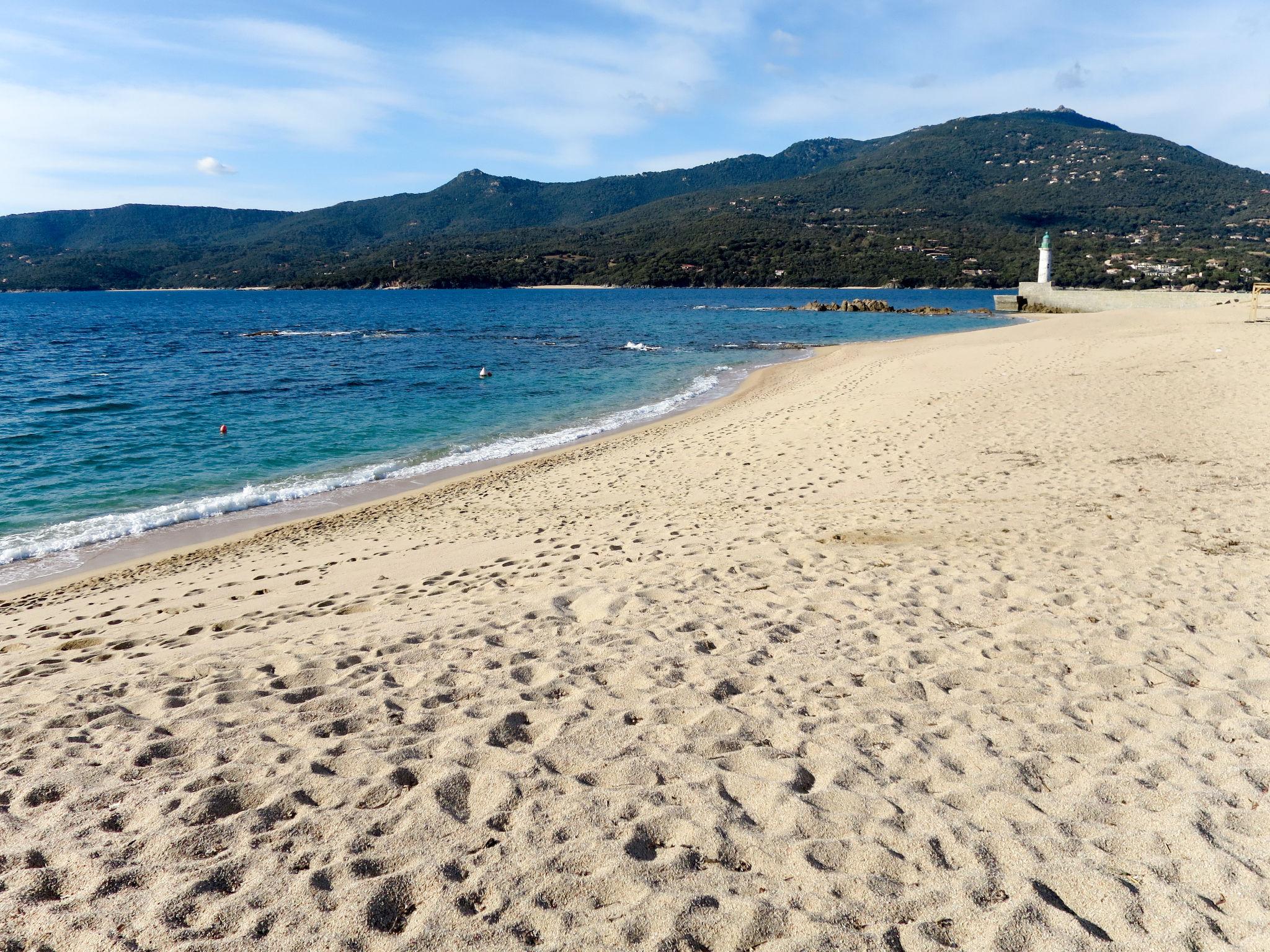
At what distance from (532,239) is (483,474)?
153103 millimetres

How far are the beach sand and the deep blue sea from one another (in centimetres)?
533

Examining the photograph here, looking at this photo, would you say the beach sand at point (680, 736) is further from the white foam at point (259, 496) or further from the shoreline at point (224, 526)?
the white foam at point (259, 496)

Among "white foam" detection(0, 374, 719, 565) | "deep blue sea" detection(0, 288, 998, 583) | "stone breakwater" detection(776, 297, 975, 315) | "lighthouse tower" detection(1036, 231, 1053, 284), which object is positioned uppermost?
"lighthouse tower" detection(1036, 231, 1053, 284)

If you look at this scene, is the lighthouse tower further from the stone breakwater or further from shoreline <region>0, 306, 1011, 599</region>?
shoreline <region>0, 306, 1011, 599</region>

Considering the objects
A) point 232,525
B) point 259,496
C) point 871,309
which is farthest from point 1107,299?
point 232,525

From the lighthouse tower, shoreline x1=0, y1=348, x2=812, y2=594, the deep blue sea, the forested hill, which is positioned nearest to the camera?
shoreline x1=0, y1=348, x2=812, y2=594

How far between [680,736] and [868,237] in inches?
5058

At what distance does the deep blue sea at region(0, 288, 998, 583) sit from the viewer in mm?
13078

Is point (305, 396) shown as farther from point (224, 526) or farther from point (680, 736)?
point (680, 736)

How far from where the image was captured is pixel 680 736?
3.87 m

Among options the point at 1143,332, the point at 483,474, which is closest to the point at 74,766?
the point at 483,474

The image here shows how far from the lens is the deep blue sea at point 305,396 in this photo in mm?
13078

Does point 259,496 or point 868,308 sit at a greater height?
point 868,308

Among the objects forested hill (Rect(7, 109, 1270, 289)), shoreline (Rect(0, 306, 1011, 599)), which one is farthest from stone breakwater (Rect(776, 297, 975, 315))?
shoreline (Rect(0, 306, 1011, 599))
